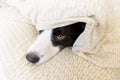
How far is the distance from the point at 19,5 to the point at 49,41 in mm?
234

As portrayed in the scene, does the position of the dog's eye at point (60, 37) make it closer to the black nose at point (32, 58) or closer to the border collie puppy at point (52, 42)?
the border collie puppy at point (52, 42)

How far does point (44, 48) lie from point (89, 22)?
0.65 feet

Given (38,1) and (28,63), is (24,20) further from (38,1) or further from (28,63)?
(28,63)

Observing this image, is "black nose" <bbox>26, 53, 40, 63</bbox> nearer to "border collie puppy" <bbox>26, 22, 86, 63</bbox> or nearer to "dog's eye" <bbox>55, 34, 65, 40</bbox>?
"border collie puppy" <bbox>26, 22, 86, 63</bbox>

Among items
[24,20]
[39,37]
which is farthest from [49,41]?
[24,20]

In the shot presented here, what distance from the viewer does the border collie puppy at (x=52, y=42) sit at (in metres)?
0.74

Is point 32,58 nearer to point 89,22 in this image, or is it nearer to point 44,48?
point 44,48

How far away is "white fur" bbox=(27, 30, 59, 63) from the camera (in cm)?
75

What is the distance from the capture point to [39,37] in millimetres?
798

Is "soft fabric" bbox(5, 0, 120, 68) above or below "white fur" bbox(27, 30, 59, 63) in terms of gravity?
above

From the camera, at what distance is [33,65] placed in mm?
719

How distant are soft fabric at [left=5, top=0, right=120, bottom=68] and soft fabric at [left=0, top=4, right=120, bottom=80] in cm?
3

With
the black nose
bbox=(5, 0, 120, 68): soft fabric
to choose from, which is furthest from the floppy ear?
the black nose

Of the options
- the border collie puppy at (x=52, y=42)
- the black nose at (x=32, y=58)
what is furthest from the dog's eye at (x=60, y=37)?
the black nose at (x=32, y=58)
